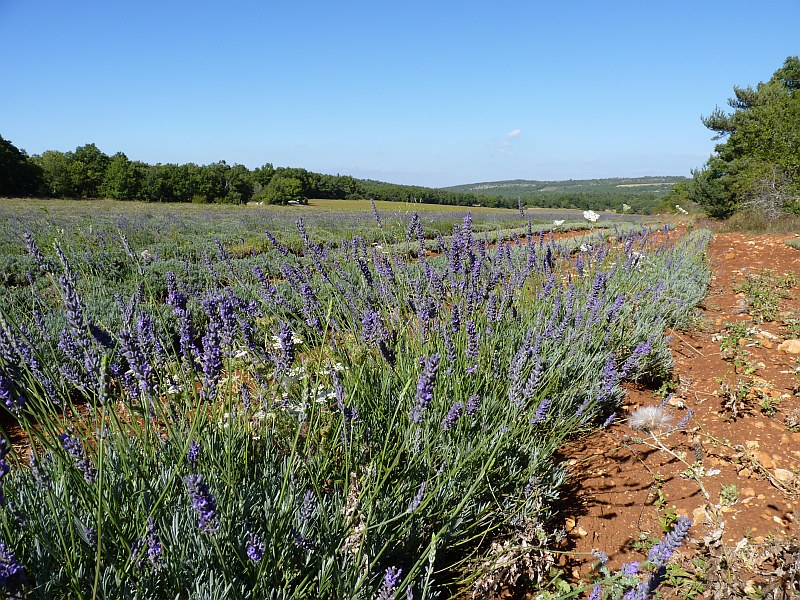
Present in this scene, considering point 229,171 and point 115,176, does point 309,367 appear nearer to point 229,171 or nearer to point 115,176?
point 115,176

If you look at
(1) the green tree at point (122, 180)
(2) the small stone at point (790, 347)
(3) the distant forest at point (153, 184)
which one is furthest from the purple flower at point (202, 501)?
(1) the green tree at point (122, 180)

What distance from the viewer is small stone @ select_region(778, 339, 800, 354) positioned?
351 centimetres

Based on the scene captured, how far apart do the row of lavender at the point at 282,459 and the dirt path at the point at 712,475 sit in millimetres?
250

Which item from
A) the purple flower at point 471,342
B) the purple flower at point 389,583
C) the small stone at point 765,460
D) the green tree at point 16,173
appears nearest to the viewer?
the purple flower at point 389,583

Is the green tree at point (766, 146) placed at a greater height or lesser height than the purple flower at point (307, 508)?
greater

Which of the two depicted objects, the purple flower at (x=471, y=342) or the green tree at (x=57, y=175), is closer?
the purple flower at (x=471, y=342)

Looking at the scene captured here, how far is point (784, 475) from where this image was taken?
6.91 feet

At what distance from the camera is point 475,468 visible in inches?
72.7

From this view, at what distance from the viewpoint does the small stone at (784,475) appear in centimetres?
207

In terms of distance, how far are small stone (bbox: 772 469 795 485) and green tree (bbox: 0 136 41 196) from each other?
47236mm

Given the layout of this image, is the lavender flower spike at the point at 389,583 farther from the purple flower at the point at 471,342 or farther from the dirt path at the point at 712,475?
the purple flower at the point at 471,342

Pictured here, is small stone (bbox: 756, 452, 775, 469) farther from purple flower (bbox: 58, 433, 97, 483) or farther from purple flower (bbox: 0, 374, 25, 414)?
purple flower (bbox: 0, 374, 25, 414)

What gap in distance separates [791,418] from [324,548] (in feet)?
9.26

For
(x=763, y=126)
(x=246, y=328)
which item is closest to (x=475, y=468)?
(x=246, y=328)
